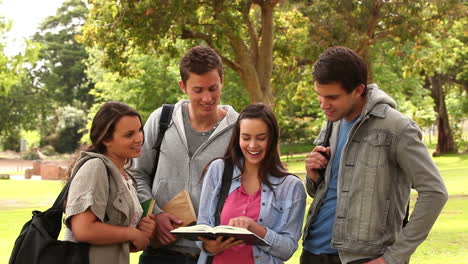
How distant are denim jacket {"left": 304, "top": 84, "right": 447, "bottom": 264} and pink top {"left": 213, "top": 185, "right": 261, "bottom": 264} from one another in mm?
488

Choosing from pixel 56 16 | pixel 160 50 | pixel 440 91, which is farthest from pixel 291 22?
pixel 56 16

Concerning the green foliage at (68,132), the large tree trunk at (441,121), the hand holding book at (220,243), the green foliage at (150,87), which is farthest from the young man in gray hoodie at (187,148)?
the green foliage at (68,132)

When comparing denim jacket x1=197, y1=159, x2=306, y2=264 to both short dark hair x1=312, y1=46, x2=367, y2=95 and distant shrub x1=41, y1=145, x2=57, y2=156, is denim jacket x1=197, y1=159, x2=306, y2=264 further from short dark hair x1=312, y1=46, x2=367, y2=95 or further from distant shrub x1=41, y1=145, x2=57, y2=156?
distant shrub x1=41, y1=145, x2=57, y2=156

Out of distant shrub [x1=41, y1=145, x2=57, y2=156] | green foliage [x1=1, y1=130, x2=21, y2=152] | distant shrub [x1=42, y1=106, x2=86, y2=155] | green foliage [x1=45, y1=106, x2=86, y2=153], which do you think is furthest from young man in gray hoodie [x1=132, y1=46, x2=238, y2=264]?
green foliage [x1=1, y1=130, x2=21, y2=152]

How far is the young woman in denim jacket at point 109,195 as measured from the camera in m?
3.46

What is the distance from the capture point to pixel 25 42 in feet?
108

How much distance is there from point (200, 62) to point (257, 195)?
79cm

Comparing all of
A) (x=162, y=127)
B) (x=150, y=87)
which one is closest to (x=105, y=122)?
(x=162, y=127)

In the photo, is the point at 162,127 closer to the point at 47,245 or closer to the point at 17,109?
the point at 47,245

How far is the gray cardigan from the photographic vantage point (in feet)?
13.1

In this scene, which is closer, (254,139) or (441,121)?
(254,139)

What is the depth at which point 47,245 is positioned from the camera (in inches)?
133

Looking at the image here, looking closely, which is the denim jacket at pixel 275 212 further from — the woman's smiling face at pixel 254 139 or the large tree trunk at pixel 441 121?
the large tree trunk at pixel 441 121

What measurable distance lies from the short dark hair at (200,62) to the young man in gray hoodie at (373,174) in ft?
2.50
